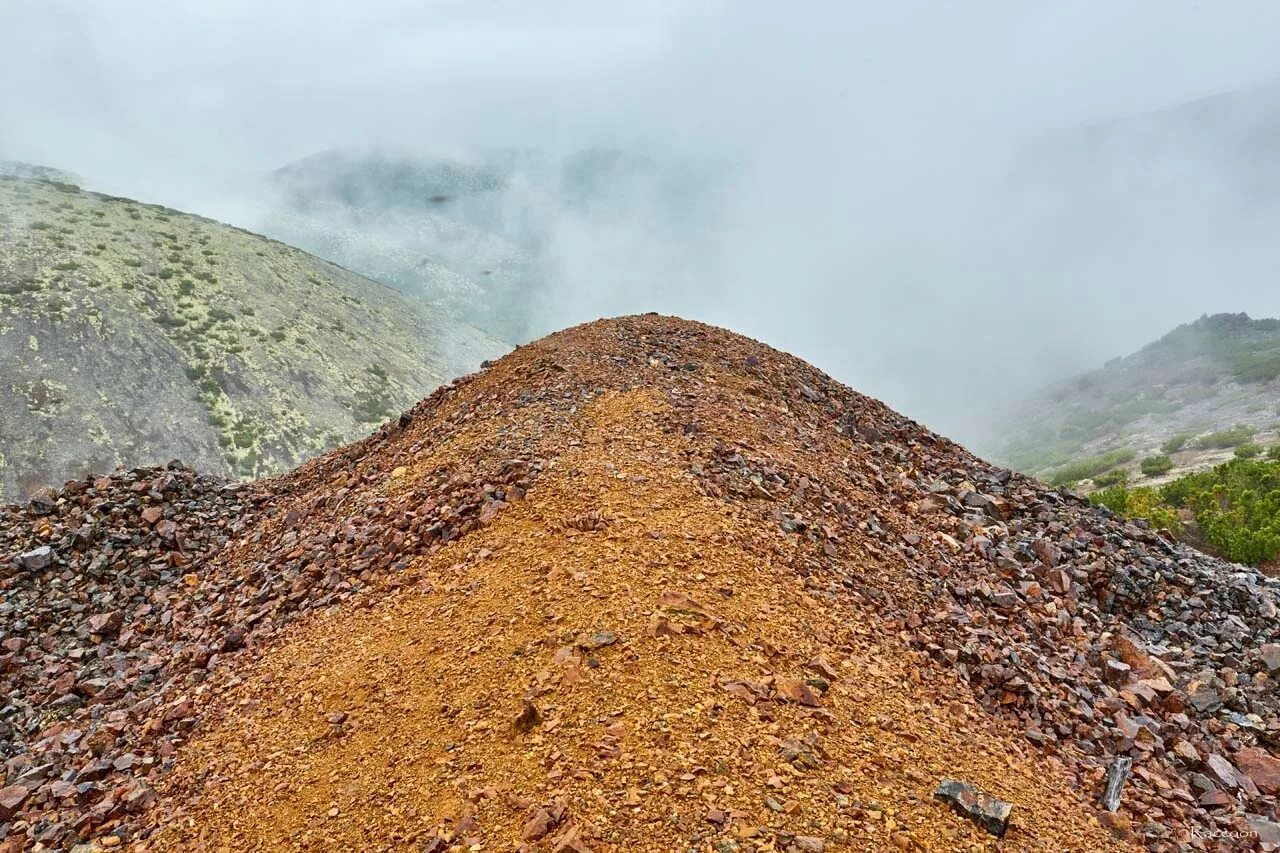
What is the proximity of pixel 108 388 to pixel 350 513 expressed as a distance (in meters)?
36.8

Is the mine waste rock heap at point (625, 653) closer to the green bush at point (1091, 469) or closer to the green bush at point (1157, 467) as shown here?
the green bush at point (1157, 467)

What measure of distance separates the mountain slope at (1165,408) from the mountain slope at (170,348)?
44335 mm

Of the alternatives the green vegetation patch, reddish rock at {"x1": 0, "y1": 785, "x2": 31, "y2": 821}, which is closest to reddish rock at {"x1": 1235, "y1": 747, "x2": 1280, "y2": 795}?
the green vegetation patch

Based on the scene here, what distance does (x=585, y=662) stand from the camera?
6.11 m

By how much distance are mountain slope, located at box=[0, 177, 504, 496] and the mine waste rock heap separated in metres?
29.2

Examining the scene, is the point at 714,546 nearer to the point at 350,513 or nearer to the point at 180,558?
the point at 350,513

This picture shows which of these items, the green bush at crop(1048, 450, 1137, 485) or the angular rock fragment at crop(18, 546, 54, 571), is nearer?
the angular rock fragment at crop(18, 546, 54, 571)

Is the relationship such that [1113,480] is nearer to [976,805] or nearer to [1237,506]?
[1237,506]

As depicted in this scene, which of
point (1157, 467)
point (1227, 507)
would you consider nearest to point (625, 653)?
point (1227, 507)

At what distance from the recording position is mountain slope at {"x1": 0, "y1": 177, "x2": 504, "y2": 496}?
36.2m

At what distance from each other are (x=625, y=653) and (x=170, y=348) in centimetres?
4597

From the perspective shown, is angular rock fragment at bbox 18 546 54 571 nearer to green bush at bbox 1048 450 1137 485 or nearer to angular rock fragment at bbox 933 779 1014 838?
angular rock fragment at bbox 933 779 1014 838

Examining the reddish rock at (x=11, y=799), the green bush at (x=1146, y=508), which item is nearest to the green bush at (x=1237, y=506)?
the green bush at (x=1146, y=508)

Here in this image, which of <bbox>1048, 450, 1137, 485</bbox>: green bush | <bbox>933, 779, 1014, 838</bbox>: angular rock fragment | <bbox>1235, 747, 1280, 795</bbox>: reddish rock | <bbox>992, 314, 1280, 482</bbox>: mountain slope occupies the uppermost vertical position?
<bbox>992, 314, 1280, 482</bbox>: mountain slope
